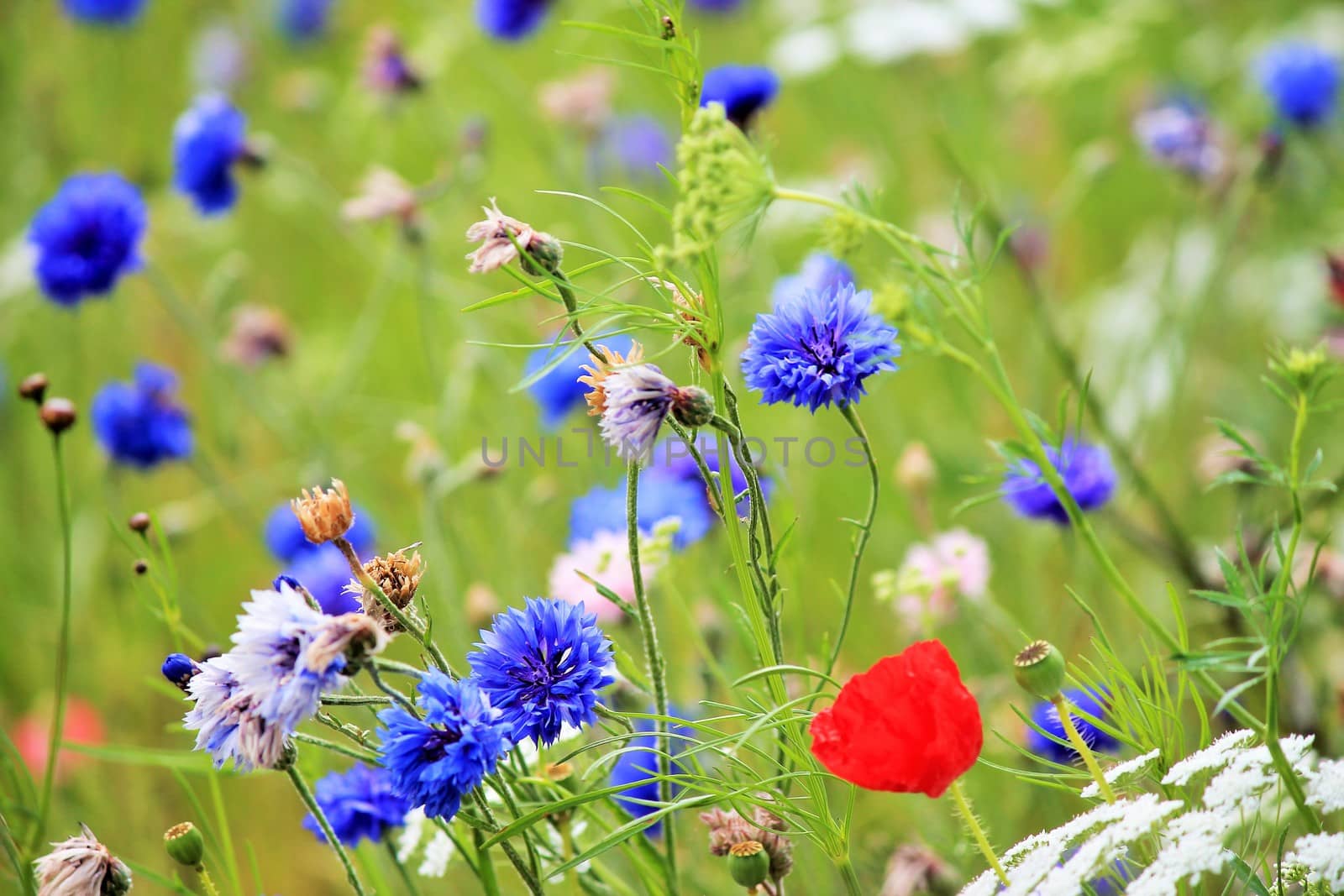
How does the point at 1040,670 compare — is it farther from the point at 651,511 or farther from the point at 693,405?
the point at 651,511

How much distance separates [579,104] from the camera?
1130 millimetres

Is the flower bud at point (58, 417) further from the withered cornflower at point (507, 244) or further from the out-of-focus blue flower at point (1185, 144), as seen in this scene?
the out-of-focus blue flower at point (1185, 144)

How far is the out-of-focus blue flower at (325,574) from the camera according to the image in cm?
84

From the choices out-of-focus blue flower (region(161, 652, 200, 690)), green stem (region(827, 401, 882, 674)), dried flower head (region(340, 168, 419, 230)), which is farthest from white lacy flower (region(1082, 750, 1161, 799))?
dried flower head (region(340, 168, 419, 230))

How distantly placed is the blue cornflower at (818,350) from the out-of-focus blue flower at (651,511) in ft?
0.90

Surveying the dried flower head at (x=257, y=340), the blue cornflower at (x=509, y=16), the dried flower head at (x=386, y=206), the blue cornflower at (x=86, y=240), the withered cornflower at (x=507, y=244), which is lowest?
the withered cornflower at (x=507, y=244)

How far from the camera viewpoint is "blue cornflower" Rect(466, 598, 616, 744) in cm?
40

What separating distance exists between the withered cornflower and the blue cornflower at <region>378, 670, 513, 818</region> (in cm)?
15

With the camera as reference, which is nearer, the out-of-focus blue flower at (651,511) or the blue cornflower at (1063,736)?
the blue cornflower at (1063,736)

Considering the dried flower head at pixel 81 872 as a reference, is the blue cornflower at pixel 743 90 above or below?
above

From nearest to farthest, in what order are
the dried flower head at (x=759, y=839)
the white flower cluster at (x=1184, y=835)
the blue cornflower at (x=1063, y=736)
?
1. the white flower cluster at (x=1184, y=835)
2. the dried flower head at (x=759, y=839)
3. the blue cornflower at (x=1063, y=736)

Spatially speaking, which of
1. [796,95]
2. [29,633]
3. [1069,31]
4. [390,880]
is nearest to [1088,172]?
[1069,31]

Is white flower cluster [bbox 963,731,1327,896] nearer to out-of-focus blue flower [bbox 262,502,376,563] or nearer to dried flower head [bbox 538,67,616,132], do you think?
out-of-focus blue flower [bbox 262,502,376,563]

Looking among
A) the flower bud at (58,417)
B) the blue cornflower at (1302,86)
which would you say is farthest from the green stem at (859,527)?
the blue cornflower at (1302,86)
